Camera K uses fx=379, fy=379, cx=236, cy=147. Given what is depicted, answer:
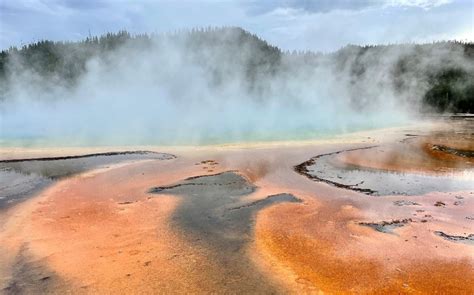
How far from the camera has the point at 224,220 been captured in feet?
15.8

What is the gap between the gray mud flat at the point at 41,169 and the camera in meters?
6.19

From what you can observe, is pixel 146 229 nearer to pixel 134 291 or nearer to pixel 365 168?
pixel 134 291

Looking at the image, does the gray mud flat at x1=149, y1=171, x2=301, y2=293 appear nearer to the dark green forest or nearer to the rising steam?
the rising steam

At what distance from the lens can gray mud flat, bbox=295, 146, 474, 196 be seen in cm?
627

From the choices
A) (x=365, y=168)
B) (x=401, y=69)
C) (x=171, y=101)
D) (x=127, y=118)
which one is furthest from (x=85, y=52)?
(x=365, y=168)

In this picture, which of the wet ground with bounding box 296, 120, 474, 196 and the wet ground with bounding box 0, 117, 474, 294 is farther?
the wet ground with bounding box 296, 120, 474, 196

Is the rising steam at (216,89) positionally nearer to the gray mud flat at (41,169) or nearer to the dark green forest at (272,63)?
the dark green forest at (272,63)

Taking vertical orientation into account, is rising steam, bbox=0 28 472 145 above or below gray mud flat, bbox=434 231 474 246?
above

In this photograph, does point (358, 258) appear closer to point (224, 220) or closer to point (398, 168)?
point (224, 220)

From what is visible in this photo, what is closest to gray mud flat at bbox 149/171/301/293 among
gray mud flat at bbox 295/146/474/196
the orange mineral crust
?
the orange mineral crust

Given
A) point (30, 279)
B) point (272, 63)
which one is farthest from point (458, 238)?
point (272, 63)

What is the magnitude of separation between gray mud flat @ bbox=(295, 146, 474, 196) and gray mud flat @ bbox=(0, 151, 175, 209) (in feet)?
12.0

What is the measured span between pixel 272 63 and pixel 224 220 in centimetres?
3156

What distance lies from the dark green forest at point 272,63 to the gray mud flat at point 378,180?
19.7 meters
